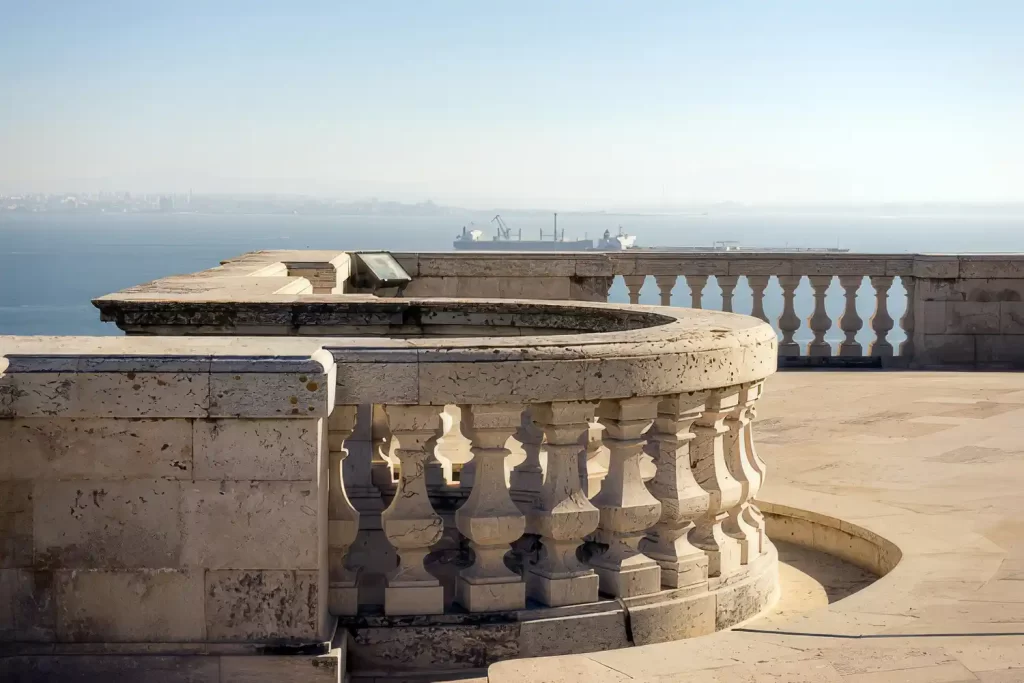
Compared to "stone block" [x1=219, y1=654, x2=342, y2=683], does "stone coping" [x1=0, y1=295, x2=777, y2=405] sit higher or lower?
higher

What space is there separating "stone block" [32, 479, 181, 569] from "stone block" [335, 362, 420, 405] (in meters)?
0.62

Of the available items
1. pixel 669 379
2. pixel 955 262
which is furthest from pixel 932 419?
pixel 669 379

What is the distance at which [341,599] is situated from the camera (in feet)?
14.4

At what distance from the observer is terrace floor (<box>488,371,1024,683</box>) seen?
12.9 ft

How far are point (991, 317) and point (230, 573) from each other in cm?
1106

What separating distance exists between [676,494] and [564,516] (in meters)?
0.51

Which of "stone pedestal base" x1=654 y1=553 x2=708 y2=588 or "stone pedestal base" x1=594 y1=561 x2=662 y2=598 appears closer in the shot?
"stone pedestal base" x1=594 y1=561 x2=662 y2=598

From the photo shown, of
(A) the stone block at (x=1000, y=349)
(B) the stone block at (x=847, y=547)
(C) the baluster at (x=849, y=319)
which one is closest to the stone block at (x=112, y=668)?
(B) the stone block at (x=847, y=547)

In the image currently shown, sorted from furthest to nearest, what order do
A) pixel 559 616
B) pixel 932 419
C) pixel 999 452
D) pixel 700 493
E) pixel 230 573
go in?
1. pixel 932 419
2. pixel 999 452
3. pixel 700 493
4. pixel 559 616
5. pixel 230 573

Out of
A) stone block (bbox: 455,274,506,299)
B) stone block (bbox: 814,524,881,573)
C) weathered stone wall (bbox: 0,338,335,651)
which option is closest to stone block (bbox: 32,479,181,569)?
weathered stone wall (bbox: 0,338,335,651)

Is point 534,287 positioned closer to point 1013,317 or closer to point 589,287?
point 589,287

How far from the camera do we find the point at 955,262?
43.1ft

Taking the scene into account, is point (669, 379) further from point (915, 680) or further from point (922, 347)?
point (922, 347)

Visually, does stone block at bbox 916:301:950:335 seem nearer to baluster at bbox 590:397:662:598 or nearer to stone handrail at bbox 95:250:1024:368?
stone handrail at bbox 95:250:1024:368
